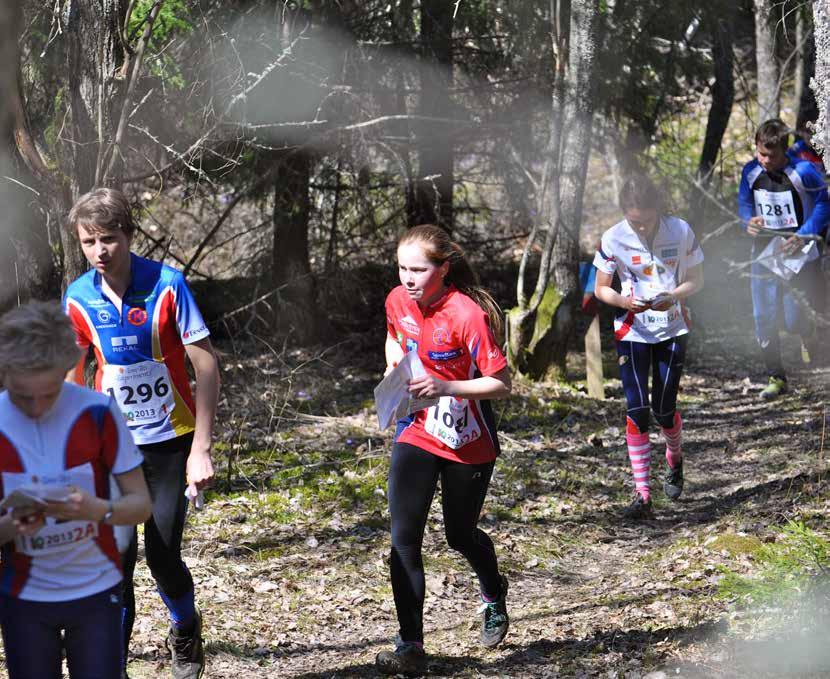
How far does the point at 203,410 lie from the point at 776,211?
6787 mm

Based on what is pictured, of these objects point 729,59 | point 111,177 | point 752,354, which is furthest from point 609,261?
point 729,59

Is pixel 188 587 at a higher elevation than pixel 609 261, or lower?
lower

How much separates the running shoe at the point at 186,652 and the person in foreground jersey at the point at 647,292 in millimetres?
3339

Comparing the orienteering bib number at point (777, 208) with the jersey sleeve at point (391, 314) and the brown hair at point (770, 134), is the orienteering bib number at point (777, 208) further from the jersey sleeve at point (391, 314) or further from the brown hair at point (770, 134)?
the jersey sleeve at point (391, 314)

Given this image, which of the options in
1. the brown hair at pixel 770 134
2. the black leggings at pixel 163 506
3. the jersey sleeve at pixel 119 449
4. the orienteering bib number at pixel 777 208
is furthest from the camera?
the orienteering bib number at pixel 777 208

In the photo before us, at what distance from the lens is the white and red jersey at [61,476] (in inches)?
117

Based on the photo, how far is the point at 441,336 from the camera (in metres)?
4.50

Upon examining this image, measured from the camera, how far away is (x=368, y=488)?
297 inches

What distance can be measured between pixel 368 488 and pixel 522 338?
10.7 ft

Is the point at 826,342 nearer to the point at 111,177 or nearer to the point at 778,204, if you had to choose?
the point at 778,204

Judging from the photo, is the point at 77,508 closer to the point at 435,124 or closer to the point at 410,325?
the point at 410,325

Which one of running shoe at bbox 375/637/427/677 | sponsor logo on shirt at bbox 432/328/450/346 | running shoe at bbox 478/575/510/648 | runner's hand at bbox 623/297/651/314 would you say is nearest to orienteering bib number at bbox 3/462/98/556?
sponsor logo on shirt at bbox 432/328/450/346

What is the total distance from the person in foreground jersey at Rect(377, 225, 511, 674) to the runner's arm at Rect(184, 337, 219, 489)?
80 centimetres

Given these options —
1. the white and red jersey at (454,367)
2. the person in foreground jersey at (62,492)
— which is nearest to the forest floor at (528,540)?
the white and red jersey at (454,367)
